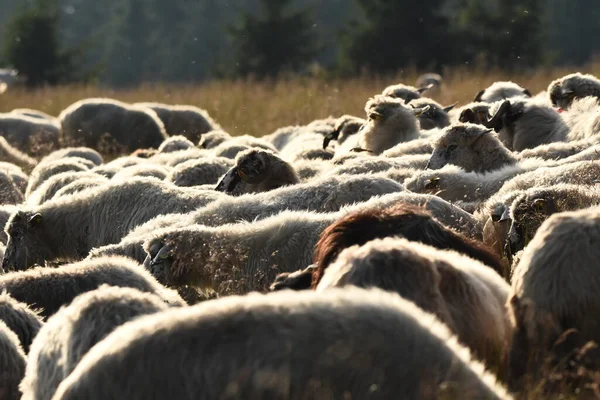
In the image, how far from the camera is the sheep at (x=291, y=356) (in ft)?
9.21

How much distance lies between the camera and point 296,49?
37156 millimetres

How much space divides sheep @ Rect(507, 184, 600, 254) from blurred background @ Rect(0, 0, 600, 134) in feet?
36.6

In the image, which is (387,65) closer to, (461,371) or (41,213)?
(41,213)

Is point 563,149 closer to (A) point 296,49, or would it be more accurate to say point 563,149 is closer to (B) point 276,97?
(B) point 276,97

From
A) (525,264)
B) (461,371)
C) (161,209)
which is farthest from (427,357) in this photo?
(161,209)

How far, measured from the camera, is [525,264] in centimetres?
423

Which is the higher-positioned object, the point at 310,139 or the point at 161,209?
the point at 161,209

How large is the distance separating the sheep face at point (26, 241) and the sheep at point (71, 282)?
7.47 ft

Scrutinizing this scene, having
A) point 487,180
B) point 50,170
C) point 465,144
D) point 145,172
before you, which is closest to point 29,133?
point 50,170

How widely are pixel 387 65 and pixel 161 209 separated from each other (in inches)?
994

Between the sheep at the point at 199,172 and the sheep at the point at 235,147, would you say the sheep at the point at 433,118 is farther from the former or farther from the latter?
the sheep at the point at 199,172

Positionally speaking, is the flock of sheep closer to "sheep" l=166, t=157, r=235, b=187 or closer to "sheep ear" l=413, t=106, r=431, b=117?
"sheep" l=166, t=157, r=235, b=187

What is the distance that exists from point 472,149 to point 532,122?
5.11 ft

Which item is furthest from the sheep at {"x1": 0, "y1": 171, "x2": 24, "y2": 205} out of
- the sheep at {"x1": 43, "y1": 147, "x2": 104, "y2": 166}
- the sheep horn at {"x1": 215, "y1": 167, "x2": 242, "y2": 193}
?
the sheep horn at {"x1": 215, "y1": 167, "x2": 242, "y2": 193}
